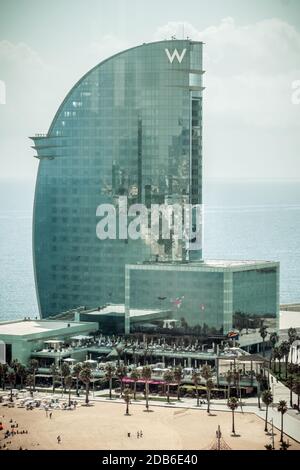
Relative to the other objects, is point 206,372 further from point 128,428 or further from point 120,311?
point 120,311

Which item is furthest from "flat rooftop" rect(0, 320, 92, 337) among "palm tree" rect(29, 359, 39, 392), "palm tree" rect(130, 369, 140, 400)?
"palm tree" rect(130, 369, 140, 400)

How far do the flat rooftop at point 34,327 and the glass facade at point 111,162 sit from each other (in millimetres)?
12138

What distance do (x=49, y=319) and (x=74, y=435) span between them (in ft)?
174

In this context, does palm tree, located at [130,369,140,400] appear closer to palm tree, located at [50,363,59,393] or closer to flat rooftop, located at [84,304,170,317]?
palm tree, located at [50,363,59,393]

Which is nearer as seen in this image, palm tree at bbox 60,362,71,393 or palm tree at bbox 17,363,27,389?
palm tree at bbox 60,362,71,393

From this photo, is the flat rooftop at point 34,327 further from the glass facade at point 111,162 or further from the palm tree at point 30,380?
the glass facade at point 111,162

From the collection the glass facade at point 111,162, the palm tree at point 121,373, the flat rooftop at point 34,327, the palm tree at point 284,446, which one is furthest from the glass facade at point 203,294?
the palm tree at point 284,446

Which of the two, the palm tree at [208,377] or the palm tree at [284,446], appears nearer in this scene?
the palm tree at [284,446]

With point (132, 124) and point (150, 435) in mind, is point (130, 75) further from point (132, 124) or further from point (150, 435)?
point (150, 435)

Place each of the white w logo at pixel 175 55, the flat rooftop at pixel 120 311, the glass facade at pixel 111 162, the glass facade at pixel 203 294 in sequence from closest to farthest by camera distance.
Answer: the glass facade at pixel 203 294, the flat rooftop at pixel 120 311, the white w logo at pixel 175 55, the glass facade at pixel 111 162

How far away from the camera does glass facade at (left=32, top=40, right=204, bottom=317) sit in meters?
154

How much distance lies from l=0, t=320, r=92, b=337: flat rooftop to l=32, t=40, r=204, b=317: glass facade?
12.1 metres

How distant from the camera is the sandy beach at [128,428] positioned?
104m
